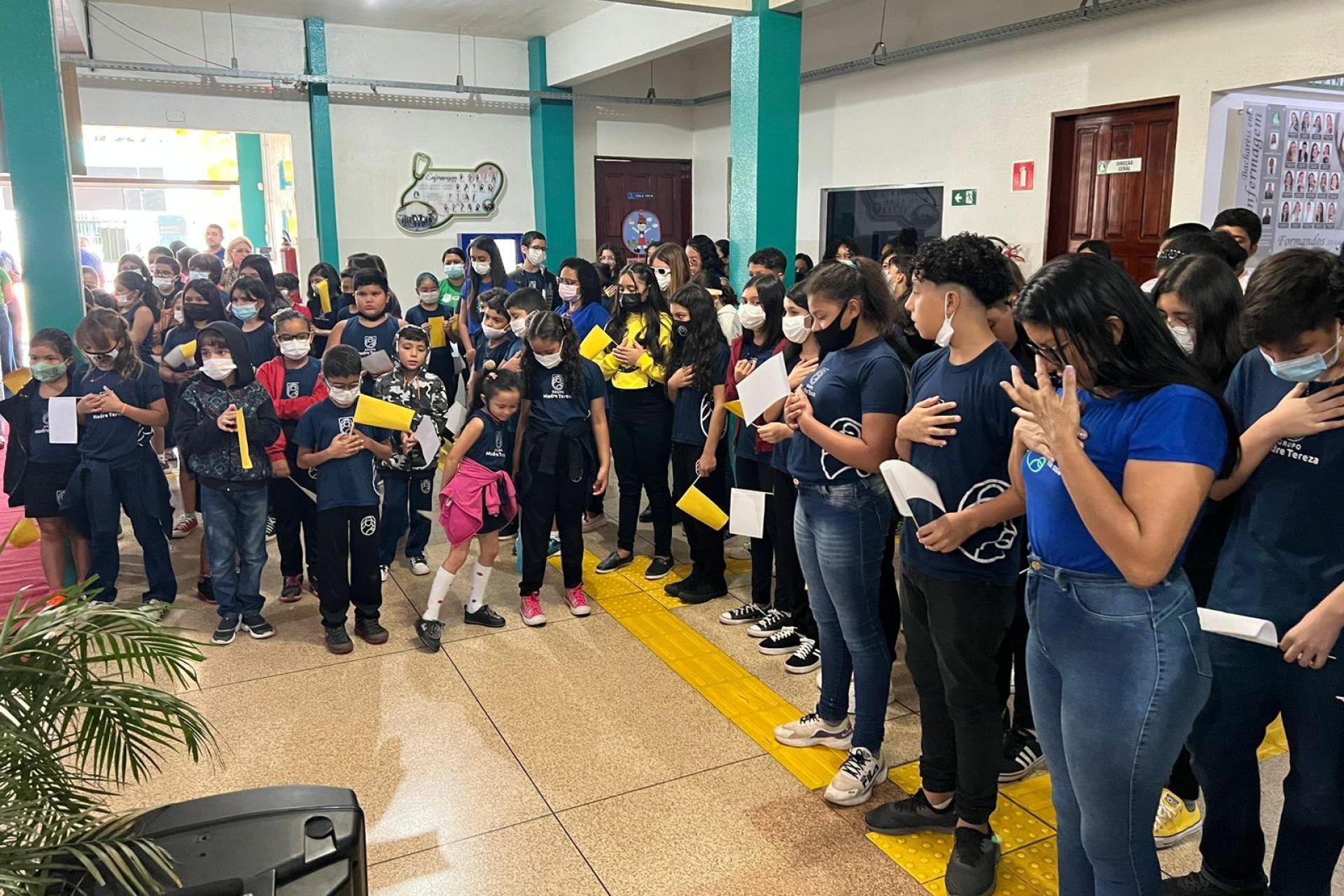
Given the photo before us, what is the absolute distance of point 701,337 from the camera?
198 inches

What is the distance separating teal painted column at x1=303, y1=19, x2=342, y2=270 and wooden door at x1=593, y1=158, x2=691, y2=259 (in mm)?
3280

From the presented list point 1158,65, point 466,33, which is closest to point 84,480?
point 1158,65

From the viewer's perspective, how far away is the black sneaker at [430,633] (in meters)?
4.42

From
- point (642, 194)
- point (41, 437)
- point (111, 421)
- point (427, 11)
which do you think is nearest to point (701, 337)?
point (111, 421)

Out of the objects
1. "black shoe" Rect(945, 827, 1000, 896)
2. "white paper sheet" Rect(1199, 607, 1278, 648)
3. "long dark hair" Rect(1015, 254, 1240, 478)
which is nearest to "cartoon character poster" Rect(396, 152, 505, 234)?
"black shoe" Rect(945, 827, 1000, 896)

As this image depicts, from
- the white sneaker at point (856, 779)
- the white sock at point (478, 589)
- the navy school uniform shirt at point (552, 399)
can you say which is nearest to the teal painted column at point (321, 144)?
the navy school uniform shirt at point (552, 399)

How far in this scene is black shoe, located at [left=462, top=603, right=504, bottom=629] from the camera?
4711 mm

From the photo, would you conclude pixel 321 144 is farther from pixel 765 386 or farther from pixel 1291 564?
pixel 1291 564

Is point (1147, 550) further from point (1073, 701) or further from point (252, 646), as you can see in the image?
point (252, 646)

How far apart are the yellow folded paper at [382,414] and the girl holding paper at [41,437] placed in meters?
1.49

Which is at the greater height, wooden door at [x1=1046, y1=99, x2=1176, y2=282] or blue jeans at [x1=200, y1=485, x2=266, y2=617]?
wooden door at [x1=1046, y1=99, x2=1176, y2=282]

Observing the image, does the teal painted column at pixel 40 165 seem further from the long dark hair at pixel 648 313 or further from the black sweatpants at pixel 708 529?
the black sweatpants at pixel 708 529

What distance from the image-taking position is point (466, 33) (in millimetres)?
11008

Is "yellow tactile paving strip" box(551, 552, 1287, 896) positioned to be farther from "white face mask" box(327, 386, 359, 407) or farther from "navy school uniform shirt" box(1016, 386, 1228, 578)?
"white face mask" box(327, 386, 359, 407)
